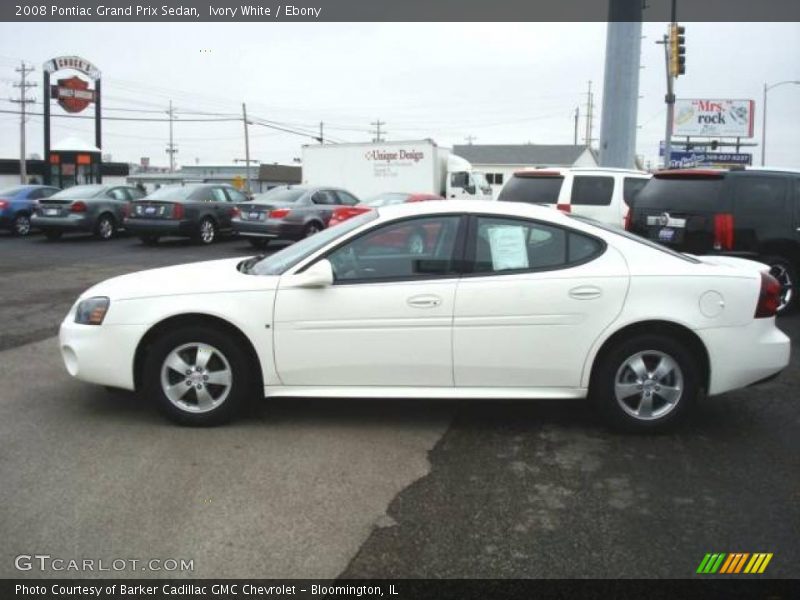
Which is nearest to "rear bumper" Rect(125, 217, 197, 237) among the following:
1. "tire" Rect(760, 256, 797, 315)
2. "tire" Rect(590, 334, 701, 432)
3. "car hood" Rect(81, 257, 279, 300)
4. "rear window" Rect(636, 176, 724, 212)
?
"rear window" Rect(636, 176, 724, 212)

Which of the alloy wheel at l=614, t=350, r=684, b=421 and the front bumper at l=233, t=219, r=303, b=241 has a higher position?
the front bumper at l=233, t=219, r=303, b=241

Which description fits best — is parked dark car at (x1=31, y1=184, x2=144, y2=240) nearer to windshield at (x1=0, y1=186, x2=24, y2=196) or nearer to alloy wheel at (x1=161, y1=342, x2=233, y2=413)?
windshield at (x1=0, y1=186, x2=24, y2=196)

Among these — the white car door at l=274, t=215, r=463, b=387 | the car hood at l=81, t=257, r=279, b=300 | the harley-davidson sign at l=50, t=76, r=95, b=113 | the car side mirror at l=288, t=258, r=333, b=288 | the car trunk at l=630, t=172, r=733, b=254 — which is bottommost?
the white car door at l=274, t=215, r=463, b=387

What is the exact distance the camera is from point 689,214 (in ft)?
29.6

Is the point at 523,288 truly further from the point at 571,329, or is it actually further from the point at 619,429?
the point at 619,429

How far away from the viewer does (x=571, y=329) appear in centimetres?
491

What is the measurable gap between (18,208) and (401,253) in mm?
18527

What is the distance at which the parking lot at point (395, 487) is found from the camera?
134 inches

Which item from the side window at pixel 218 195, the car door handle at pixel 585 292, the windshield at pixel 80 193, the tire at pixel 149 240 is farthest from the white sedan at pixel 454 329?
the windshield at pixel 80 193

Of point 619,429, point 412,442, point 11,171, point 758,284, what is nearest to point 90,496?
point 412,442

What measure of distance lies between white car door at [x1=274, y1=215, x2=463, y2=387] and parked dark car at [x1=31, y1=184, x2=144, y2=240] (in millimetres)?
15900

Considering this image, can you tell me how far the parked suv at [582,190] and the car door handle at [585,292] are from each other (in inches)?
289

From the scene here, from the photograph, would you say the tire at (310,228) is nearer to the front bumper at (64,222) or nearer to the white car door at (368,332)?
the front bumper at (64,222)

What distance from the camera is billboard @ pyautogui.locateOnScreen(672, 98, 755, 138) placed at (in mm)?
63219
